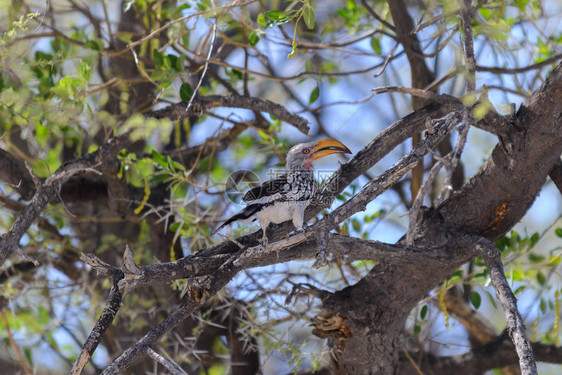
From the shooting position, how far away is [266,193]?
2129mm

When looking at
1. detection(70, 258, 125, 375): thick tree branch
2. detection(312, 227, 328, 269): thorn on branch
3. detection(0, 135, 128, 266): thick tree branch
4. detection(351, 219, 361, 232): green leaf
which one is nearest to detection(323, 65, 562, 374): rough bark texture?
detection(312, 227, 328, 269): thorn on branch

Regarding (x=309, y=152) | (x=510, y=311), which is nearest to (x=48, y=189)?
(x=309, y=152)

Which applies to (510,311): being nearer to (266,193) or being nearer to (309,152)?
(266,193)

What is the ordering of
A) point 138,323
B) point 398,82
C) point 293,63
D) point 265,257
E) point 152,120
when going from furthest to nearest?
point 293,63 → point 398,82 → point 138,323 → point 152,120 → point 265,257

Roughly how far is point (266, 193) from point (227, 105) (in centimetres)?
70

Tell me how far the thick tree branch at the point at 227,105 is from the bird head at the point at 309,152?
0.16 meters

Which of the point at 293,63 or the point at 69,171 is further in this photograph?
the point at 293,63

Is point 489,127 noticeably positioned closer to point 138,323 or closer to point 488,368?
point 488,368

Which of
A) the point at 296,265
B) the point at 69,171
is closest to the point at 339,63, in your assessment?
the point at 296,265

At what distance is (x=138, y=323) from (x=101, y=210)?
718 mm

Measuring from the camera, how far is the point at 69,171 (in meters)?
2.36

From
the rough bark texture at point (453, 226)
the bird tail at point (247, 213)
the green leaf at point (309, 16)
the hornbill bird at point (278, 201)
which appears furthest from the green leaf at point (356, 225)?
the green leaf at point (309, 16)

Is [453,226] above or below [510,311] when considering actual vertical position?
above

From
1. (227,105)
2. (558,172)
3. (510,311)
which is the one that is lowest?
(510,311)
